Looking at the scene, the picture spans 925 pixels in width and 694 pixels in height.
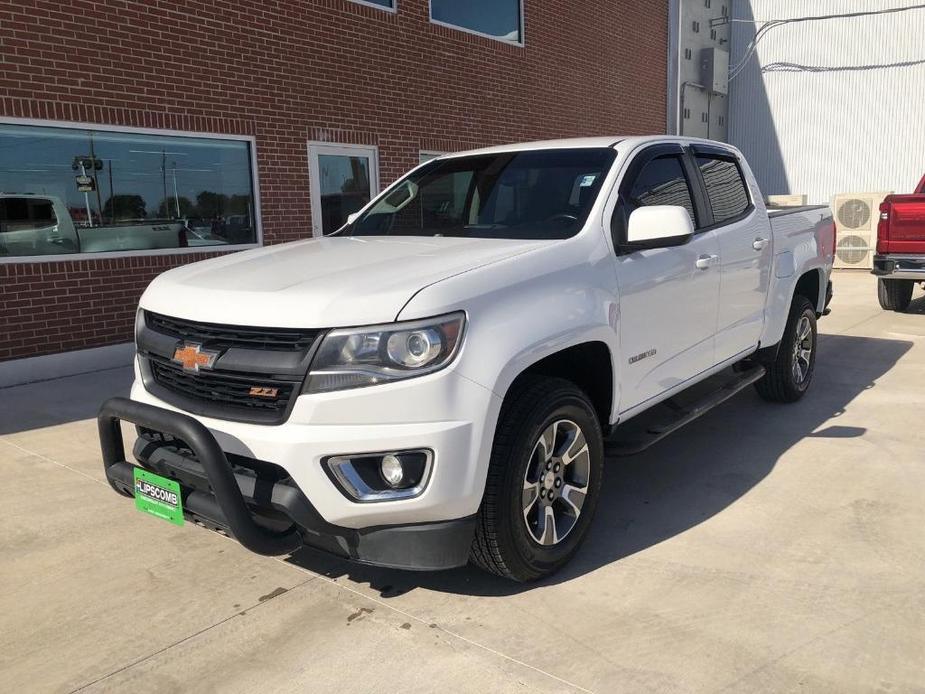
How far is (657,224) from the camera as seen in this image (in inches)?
136

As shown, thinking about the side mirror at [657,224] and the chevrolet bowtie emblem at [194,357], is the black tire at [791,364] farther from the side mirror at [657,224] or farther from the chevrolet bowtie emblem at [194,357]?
the chevrolet bowtie emblem at [194,357]

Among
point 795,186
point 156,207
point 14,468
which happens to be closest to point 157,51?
point 156,207

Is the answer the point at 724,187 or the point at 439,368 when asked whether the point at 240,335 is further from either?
the point at 724,187

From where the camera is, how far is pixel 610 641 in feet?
9.11

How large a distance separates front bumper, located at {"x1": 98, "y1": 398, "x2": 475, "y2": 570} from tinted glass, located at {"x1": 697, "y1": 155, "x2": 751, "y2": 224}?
9.13 feet

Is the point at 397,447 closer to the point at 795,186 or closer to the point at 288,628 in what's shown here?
the point at 288,628

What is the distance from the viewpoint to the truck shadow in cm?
331

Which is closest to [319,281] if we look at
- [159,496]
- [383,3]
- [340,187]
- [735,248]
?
[159,496]

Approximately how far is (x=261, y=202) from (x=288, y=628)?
681 centimetres

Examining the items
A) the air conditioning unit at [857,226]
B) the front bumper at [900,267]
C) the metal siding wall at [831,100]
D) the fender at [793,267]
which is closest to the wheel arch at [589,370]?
the fender at [793,267]

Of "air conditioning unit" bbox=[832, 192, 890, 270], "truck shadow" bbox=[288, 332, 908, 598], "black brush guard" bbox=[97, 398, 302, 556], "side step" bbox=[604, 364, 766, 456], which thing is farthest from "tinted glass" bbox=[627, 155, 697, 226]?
"air conditioning unit" bbox=[832, 192, 890, 270]

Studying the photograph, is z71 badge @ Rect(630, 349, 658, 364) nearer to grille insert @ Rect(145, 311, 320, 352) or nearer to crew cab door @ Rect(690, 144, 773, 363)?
crew cab door @ Rect(690, 144, 773, 363)

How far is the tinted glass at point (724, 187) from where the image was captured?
182 inches

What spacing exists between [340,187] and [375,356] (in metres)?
7.70
